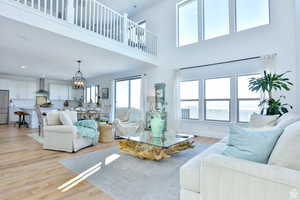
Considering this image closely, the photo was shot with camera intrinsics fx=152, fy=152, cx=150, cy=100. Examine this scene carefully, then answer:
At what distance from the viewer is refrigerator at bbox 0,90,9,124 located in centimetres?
741

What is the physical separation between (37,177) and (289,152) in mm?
2782

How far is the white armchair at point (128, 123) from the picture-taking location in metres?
4.22

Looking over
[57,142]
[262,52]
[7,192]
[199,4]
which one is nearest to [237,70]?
[262,52]

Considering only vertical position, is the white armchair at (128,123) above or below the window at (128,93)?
below

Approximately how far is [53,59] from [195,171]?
221 inches

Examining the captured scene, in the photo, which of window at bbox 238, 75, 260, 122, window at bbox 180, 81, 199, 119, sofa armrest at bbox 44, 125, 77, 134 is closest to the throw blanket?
sofa armrest at bbox 44, 125, 77, 134

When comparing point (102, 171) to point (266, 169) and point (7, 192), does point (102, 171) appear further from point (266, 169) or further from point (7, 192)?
point (266, 169)

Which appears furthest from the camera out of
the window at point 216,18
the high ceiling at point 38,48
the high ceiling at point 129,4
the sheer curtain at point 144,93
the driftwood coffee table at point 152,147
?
the sheer curtain at point 144,93

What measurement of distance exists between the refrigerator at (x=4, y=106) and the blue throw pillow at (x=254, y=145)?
9984 millimetres

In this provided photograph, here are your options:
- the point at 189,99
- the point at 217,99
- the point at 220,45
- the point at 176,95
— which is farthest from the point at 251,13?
the point at 176,95

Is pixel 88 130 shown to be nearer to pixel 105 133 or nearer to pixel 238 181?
pixel 105 133

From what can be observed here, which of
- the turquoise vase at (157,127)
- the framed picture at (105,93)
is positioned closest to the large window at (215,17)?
the turquoise vase at (157,127)

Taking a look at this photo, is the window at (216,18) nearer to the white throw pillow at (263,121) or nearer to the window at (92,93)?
the white throw pillow at (263,121)

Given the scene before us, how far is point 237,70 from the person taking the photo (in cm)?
436
